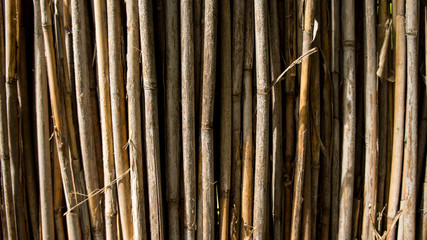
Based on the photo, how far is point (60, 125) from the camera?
86 centimetres

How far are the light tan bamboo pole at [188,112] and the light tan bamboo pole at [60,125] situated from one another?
0.88 ft

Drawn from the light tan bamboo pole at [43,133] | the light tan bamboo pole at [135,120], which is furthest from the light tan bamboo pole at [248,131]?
the light tan bamboo pole at [43,133]

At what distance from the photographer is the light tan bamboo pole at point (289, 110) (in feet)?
2.82

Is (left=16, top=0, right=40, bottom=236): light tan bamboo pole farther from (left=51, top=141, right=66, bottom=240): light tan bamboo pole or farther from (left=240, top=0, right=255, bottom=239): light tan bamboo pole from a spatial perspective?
(left=240, top=0, right=255, bottom=239): light tan bamboo pole

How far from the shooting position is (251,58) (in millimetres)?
847

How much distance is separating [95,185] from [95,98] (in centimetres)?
20

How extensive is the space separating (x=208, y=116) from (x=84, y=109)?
284 mm

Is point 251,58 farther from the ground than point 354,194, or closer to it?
farther from the ground

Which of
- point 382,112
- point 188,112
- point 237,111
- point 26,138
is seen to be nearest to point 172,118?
point 188,112

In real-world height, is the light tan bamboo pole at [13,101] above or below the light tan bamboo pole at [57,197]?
above

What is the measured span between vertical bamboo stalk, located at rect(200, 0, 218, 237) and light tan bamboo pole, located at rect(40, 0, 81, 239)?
0.31 meters

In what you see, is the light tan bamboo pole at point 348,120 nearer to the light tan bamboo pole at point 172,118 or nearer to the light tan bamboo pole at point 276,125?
the light tan bamboo pole at point 276,125

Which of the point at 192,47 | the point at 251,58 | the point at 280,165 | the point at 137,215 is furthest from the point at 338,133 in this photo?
the point at 137,215

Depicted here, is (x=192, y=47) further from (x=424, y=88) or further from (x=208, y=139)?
(x=424, y=88)
